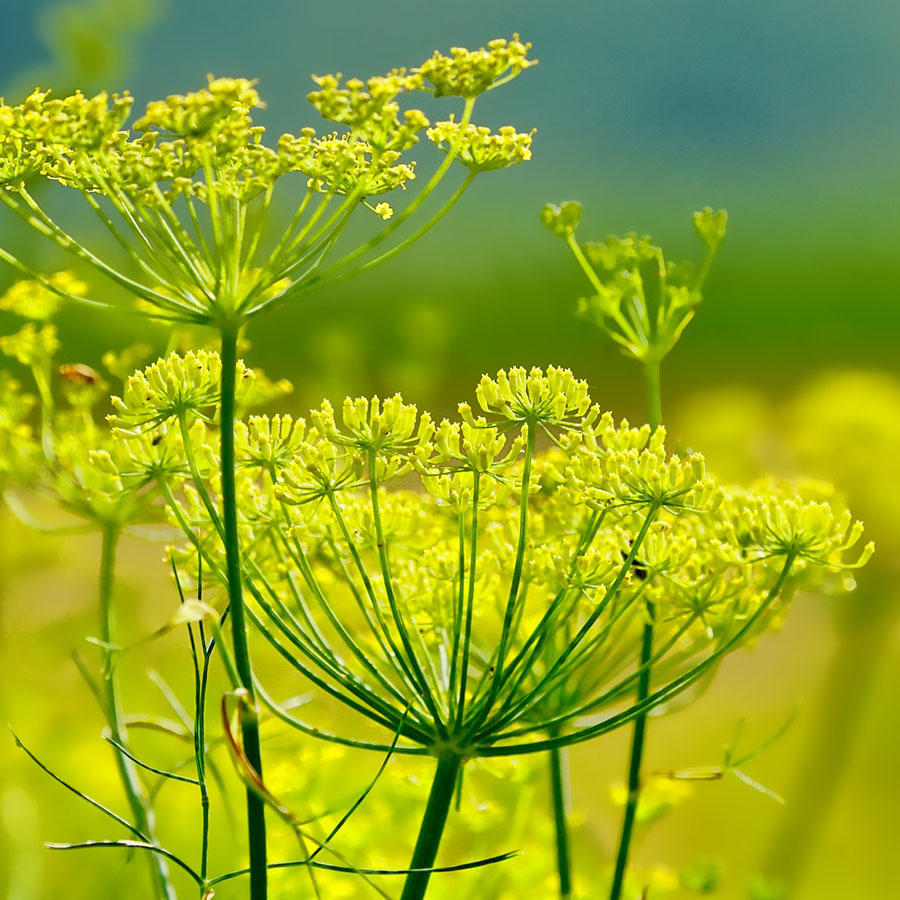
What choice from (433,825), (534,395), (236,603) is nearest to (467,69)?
(534,395)

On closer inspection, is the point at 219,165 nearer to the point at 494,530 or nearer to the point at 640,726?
the point at 494,530

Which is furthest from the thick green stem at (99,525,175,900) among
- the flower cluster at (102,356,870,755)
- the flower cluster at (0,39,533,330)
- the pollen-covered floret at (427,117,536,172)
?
the pollen-covered floret at (427,117,536,172)

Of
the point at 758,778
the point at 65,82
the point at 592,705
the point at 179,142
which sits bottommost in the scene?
the point at 758,778

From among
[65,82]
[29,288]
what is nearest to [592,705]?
[29,288]

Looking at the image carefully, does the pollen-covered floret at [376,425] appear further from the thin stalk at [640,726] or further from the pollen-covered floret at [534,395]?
the thin stalk at [640,726]

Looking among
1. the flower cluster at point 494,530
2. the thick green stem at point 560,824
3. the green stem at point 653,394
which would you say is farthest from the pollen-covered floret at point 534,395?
the thick green stem at point 560,824

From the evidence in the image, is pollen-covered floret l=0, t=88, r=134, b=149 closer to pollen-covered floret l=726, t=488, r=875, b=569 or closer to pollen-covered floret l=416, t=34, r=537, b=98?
pollen-covered floret l=416, t=34, r=537, b=98

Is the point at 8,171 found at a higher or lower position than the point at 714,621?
higher

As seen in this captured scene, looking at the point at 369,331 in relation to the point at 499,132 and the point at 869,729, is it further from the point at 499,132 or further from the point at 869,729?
the point at 499,132
